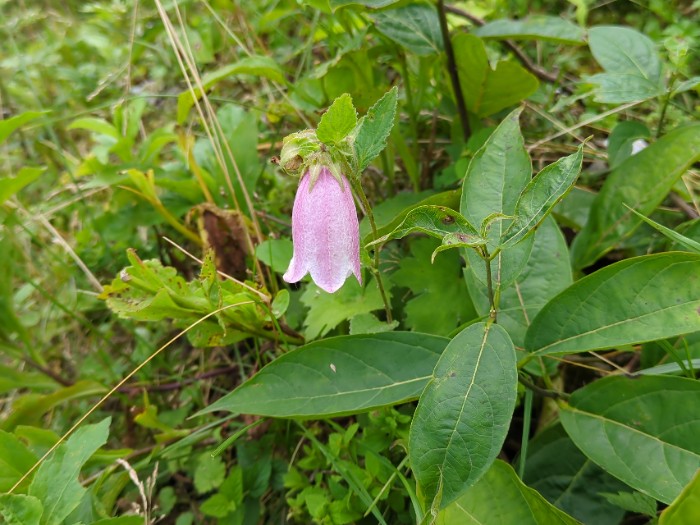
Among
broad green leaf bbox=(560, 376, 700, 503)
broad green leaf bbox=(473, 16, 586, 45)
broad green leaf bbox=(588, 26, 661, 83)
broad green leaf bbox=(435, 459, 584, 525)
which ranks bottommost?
broad green leaf bbox=(435, 459, 584, 525)

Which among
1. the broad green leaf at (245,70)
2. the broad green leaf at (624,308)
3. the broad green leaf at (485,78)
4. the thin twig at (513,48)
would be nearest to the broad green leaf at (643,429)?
the broad green leaf at (624,308)

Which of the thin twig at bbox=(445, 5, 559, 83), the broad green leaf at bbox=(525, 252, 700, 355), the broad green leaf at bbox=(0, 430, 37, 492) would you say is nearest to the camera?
the broad green leaf at bbox=(525, 252, 700, 355)

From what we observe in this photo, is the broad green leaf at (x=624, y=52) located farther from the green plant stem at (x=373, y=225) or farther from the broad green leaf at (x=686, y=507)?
the broad green leaf at (x=686, y=507)

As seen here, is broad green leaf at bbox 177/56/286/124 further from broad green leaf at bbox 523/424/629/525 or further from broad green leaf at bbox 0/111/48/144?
broad green leaf at bbox 523/424/629/525

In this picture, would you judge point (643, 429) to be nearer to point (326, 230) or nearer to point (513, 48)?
point (326, 230)

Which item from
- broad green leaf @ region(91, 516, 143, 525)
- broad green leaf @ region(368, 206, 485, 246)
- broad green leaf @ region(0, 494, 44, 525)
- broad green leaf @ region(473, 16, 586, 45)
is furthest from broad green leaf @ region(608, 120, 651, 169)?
broad green leaf @ region(0, 494, 44, 525)

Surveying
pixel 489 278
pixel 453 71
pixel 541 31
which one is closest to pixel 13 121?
pixel 453 71
